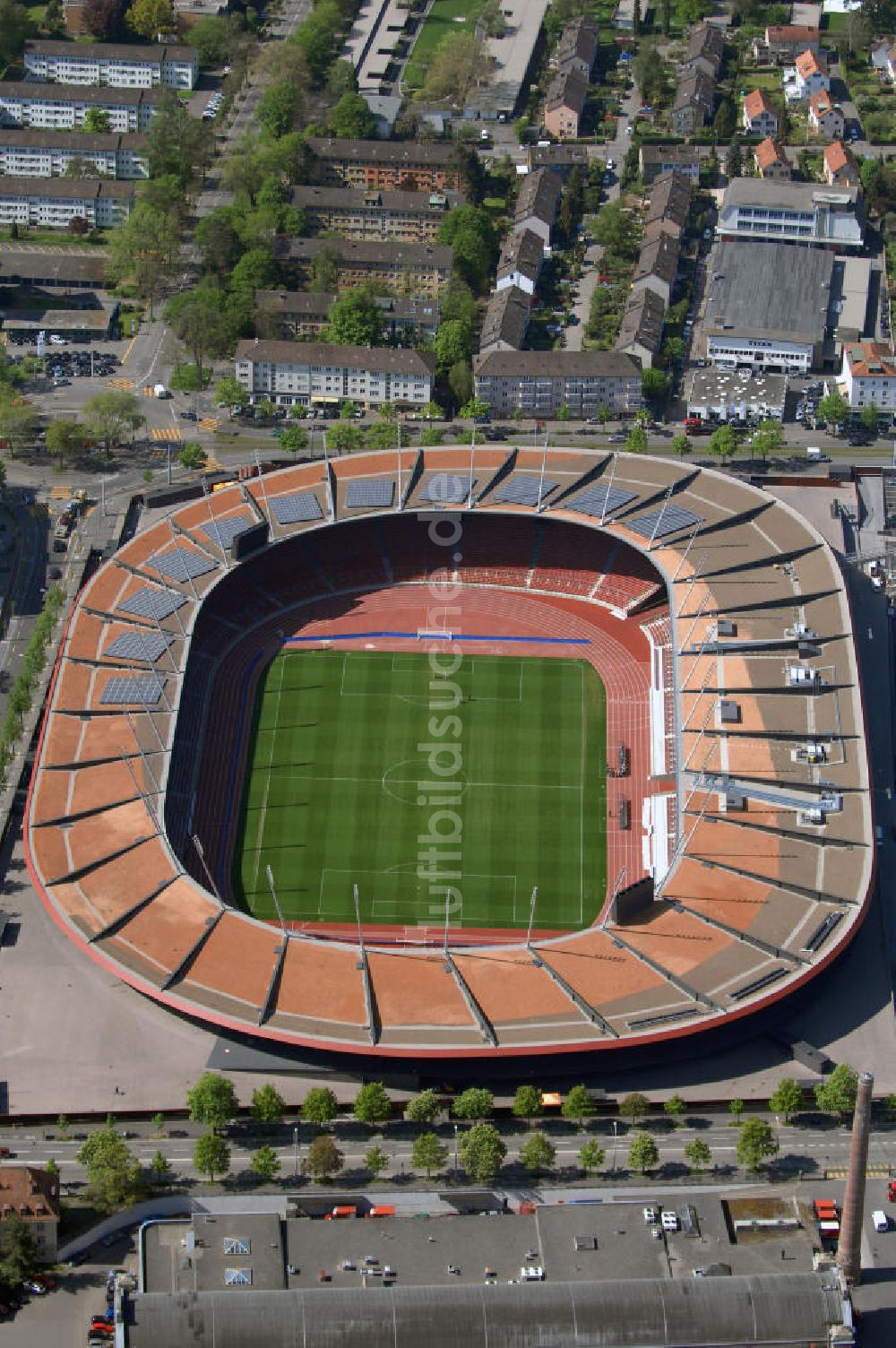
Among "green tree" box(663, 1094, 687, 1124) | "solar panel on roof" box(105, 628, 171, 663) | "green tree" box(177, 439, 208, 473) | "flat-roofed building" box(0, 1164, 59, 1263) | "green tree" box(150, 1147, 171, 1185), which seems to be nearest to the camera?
"flat-roofed building" box(0, 1164, 59, 1263)

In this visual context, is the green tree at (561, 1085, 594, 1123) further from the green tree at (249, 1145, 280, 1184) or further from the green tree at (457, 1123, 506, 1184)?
the green tree at (249, 1145, 280, 1184)

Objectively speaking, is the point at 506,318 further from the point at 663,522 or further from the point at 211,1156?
the point at 211,1156

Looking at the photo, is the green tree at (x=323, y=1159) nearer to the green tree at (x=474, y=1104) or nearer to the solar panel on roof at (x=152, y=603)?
the green tree at (x=474, y=1104)

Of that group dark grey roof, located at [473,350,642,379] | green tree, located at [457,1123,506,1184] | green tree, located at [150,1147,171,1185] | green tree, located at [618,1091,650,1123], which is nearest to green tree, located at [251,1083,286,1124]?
green tree, located at [150,1147,171,1185]

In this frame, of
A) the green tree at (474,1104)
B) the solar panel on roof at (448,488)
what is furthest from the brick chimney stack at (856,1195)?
the solar panel on roof at (448,488)

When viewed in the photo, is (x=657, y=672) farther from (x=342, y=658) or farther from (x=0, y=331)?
(x=0, y=331)

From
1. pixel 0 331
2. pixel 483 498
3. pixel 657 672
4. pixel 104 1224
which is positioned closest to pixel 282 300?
pixel 0 331

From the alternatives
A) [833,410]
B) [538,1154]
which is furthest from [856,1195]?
[833,410]
